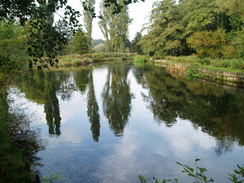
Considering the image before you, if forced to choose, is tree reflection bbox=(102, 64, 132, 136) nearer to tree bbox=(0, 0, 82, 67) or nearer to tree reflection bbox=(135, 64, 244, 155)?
tree reflection bbox=(135, 64, 244, 155)

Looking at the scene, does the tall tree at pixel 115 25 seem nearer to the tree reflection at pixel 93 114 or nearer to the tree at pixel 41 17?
the tree reflection at pixel 93 114

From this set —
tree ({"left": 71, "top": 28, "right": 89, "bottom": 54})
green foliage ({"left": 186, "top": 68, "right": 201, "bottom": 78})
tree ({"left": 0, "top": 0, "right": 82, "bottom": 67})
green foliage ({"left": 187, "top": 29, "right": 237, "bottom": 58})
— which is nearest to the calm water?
tree ({"left": 0, "top": 0, "right": 82, "bottom": 67})

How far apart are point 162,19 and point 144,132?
37.0m

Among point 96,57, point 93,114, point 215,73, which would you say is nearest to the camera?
point 93,114

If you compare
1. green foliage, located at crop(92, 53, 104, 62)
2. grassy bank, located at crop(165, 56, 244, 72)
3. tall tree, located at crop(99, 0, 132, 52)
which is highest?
tall tree, located at crop(99, 0, 132, 52)

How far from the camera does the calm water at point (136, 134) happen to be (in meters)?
5.48

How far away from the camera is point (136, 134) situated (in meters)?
7.78

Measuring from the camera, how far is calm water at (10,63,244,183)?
5.48 metres

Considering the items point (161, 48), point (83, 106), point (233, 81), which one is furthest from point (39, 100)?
point (161, 48)

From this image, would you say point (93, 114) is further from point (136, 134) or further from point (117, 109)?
point (136, 134)

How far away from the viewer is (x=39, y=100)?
1301 cm

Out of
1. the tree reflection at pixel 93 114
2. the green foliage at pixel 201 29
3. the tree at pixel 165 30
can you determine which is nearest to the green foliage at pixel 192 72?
the green foliage at pixel 201 29

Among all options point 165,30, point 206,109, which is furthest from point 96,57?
point 206,109

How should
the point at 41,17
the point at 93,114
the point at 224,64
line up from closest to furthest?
1. the point at 41,17
2. the point at 93,114
3. the point at 224,64
